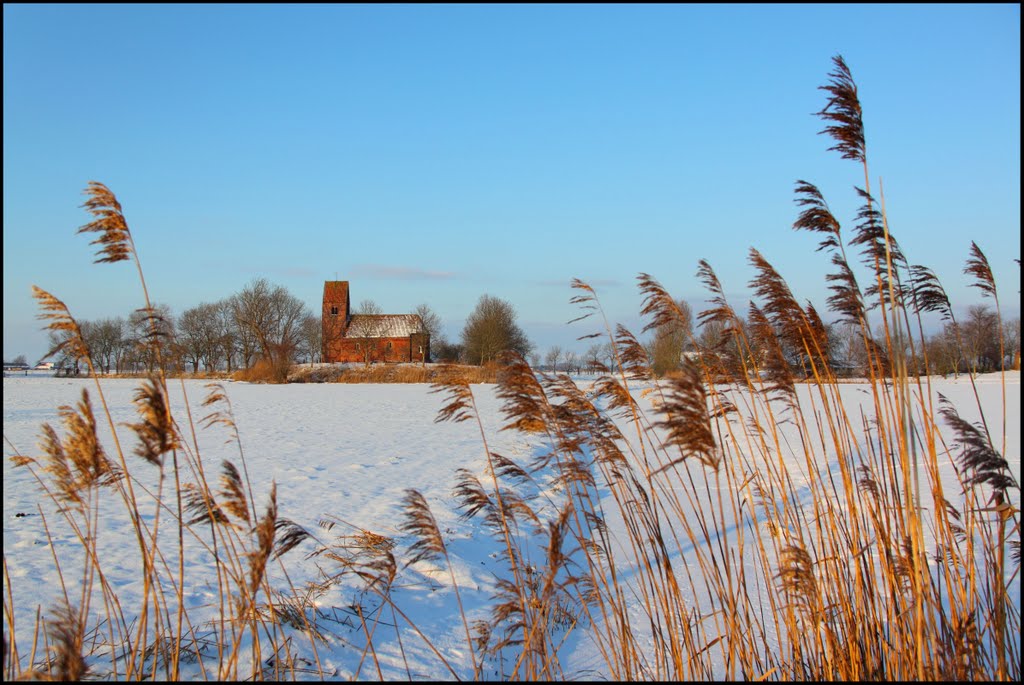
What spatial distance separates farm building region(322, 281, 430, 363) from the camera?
202 feet

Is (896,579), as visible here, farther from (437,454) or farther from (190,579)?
(437,454)

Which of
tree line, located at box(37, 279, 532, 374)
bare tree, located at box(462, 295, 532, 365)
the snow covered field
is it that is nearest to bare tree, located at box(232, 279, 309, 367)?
tree line, located at box(37, 279, 532, 374)

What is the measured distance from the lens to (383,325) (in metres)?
64.4

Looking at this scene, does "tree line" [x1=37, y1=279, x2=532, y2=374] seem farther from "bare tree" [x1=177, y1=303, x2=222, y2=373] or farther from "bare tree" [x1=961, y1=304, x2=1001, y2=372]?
"bare tree" [x1=961, y1=304, x2=1001, y2=372]

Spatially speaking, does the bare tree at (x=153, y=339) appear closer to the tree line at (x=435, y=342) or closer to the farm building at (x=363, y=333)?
the tree line at (x=435, y=342)

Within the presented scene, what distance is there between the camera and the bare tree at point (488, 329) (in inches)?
1786

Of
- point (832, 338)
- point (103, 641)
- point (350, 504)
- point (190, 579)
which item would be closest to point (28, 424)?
point (350, 504)

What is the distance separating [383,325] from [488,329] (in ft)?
70.0

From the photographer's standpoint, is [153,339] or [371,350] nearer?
[153,339]

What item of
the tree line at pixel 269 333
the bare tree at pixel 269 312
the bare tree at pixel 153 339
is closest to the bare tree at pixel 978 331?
the bare tree at pixel 153 339

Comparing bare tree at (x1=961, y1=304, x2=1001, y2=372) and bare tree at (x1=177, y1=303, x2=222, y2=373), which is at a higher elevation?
bare tree at (x1=177, y1=303, x2=222, y2=373)

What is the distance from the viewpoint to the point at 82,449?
2475mm

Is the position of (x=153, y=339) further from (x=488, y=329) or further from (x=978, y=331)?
(x=488, y=329)

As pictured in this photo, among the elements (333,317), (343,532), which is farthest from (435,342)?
(343,532)
